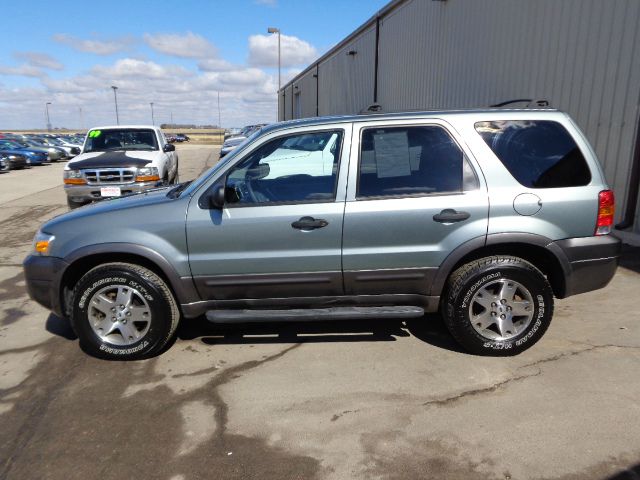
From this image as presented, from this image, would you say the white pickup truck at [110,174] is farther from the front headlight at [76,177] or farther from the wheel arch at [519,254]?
the wheel arch at [519,254]

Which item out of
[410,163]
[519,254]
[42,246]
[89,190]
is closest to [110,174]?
[89,190]

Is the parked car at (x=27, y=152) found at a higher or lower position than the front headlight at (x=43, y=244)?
higher

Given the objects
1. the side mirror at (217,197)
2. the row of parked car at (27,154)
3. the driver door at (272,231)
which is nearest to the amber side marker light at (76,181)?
the driver door at (272,231)

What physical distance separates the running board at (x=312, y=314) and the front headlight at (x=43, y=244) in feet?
4.41

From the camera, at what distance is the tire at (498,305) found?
359 cm

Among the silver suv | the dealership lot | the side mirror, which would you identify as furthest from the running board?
the side mirror

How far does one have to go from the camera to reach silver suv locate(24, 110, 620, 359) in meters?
3.54

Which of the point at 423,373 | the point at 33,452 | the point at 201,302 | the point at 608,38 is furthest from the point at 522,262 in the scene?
the point at 608,38

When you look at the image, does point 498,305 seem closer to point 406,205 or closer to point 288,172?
point 406,205

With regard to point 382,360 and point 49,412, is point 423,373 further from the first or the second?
point 49,412

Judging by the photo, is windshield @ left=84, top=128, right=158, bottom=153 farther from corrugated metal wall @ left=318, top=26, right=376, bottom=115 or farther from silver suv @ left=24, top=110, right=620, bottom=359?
corrugated metal wall @ left=318, top=26, right=376, bottom=115

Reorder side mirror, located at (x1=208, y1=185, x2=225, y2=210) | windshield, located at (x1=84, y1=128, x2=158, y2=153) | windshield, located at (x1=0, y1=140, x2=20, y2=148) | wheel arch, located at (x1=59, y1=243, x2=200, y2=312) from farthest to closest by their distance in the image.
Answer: windshield, located at (x1=0, y1=140, x2=20, y2=148) → windshield, located at (x1=84, y1=128, x2=158, y2=153) → wheel arch, located at (x1=59, y1=243, x2=200, y2=312) → side mirror, located at (x1=208, y1=185, x2=225, y2=210)

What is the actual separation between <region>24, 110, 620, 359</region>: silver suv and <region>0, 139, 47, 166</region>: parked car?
23949mm

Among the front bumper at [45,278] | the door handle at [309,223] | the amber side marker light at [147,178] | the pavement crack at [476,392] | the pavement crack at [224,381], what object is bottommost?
the pavement crack at [224,381]
